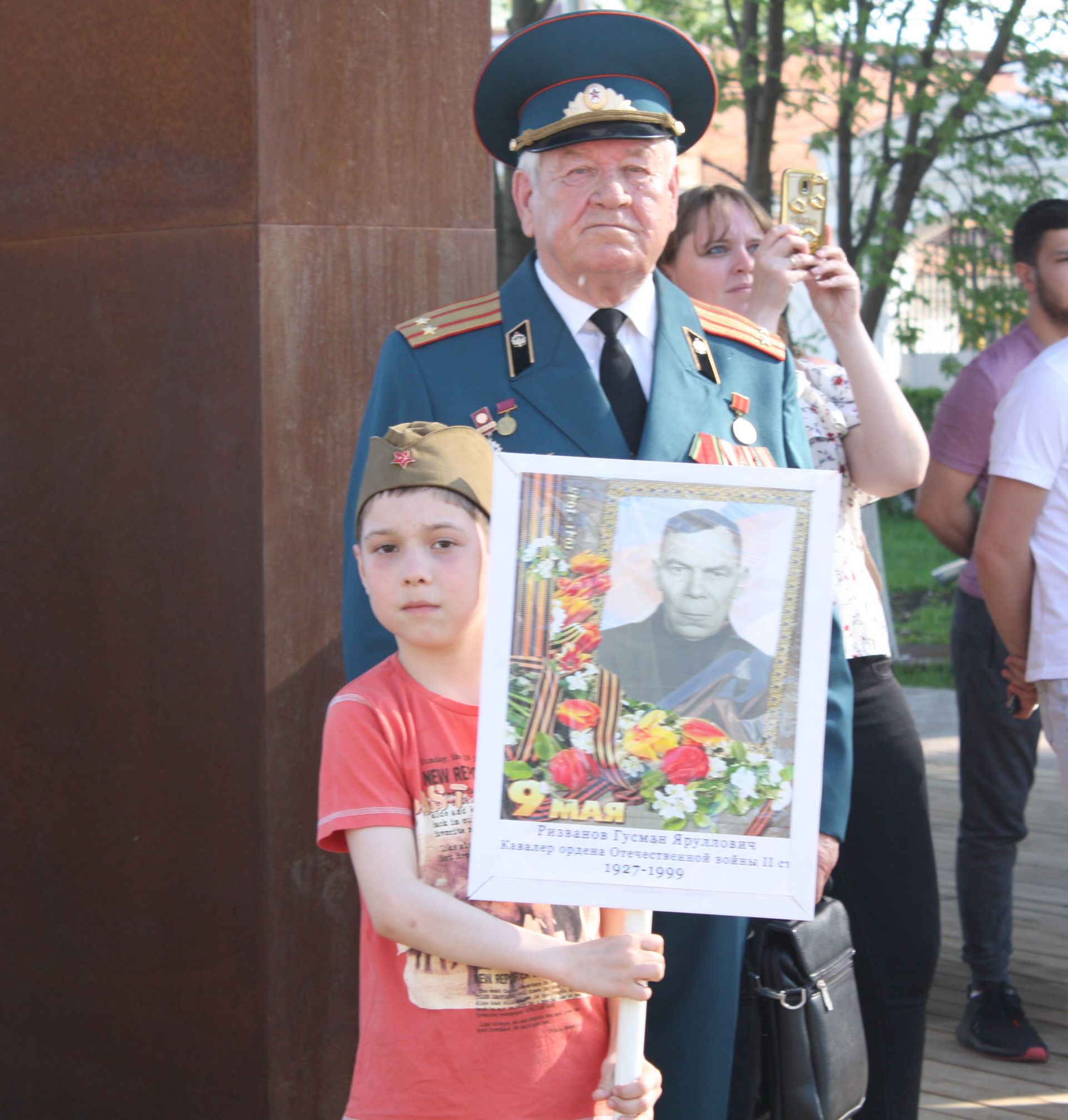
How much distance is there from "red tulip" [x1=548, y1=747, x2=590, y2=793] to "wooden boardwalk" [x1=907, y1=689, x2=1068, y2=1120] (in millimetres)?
2404

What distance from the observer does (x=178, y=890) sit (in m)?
2.93

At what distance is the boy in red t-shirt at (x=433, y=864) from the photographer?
1.86m

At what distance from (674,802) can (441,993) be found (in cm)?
43

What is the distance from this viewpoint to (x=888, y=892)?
3086mm

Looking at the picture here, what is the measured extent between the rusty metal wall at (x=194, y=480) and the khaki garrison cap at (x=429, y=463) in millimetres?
863

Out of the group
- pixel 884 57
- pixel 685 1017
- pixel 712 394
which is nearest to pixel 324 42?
pixel 712 394

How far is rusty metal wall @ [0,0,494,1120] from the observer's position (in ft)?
9.19

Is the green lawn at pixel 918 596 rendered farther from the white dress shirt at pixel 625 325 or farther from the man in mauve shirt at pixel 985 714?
the white dress shirt at pixel 625 325

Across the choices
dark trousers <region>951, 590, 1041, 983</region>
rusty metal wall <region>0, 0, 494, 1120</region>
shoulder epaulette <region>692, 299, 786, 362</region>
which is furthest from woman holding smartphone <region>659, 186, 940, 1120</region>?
dark trousers <region>951, 590, 1041, 983</region>

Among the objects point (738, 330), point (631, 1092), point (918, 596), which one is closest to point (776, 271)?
point (738, 330)

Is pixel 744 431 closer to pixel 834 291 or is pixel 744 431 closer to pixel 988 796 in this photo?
pixel 834 291

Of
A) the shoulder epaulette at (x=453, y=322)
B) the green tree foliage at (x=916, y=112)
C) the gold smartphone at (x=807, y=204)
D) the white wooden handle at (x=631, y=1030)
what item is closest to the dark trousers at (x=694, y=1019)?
the white wooden handle at (x=631, y=1030)

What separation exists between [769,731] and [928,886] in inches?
61.7

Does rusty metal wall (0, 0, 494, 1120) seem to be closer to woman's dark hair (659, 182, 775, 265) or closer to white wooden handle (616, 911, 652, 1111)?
woman's dark hair (659, 182, 775, 265)
